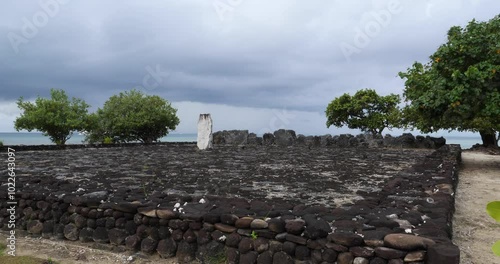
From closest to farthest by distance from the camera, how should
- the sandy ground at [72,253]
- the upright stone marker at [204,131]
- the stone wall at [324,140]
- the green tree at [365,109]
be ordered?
1. the sandy ground at [72,253]
2. the upright stone marker at [204,131]
3. the stone wall at [324,140]
4. the green tree at [365,109]

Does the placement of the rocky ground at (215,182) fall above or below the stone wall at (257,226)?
Result: above

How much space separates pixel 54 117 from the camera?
25.1m

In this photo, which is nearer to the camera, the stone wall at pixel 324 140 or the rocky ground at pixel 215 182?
the rocky ground at pixel 215 182

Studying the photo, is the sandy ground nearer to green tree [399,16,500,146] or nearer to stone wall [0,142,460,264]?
stone wall [0,142,460,264]

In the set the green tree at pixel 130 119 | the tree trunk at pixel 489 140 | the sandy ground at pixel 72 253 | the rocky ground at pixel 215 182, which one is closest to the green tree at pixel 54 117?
the green tree at pixel 130 119

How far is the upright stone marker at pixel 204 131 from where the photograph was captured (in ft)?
54.2

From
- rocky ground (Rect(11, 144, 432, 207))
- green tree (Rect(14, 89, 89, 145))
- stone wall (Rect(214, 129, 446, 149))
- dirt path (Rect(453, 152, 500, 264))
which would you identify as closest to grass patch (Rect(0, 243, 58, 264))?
rocky ground (Rect(11, 144, 432, 207))

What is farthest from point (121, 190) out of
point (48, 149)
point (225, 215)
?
point (48, 149)

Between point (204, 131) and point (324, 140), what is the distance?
7761mm

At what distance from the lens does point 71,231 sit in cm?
558

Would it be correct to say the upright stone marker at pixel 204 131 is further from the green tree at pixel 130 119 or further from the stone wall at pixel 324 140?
the green tree at pixel 130 119

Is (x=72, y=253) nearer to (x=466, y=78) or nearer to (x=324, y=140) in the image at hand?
(x=466, y=78)

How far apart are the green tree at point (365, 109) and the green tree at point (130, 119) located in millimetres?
14089

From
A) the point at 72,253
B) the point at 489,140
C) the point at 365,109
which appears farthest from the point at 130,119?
the point at 489,140
